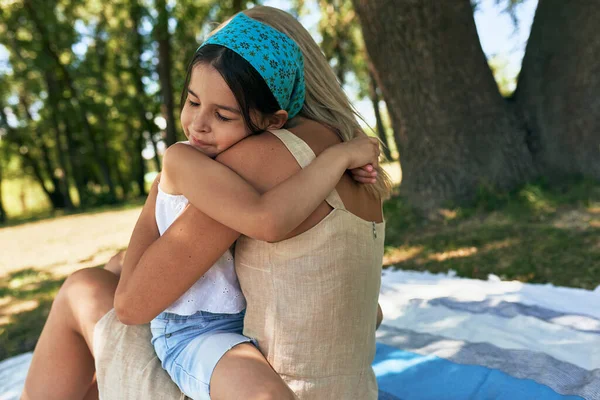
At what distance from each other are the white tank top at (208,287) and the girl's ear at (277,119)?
1.13 ft

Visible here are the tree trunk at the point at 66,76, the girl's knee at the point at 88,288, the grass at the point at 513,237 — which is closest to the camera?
the girl's knee at the point at 88,288

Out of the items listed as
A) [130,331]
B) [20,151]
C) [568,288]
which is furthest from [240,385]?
[20,151]

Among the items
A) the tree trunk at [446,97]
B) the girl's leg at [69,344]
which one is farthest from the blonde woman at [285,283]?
the tree trunk at [446,97]

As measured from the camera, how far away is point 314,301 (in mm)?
1306

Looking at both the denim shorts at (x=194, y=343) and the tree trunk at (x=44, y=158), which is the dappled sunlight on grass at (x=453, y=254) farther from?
the tree trunk at (x=44, y=158)

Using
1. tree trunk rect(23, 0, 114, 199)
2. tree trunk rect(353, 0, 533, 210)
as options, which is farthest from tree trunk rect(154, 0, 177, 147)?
tree trunk rect(353, 0, 533, 210)

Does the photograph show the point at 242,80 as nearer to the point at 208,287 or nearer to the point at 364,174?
the point at 364,174

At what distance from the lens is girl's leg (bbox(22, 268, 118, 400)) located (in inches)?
66.6

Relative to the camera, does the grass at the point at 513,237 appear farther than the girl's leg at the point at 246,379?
Yes

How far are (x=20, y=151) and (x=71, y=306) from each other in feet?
81.8

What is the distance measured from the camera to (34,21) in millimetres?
15062

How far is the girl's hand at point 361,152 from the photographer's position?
1.40m

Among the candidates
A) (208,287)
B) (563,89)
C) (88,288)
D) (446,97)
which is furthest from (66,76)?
(208,287)

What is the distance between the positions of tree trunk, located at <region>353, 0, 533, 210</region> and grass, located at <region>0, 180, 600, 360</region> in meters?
0.27
